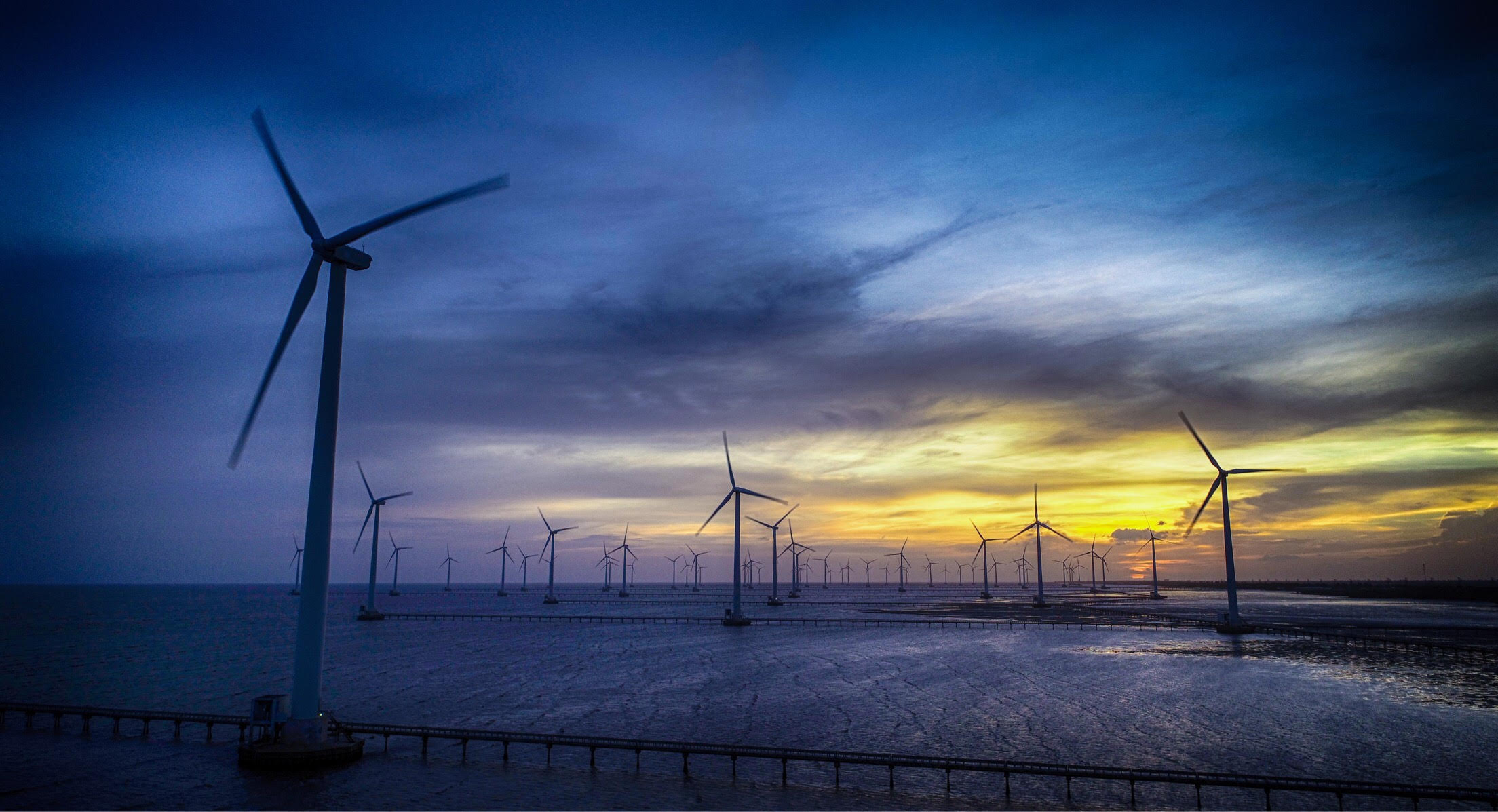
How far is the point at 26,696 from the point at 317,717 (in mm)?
44560

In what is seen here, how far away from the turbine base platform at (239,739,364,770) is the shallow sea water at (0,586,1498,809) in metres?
0.53

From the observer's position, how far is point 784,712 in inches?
1960

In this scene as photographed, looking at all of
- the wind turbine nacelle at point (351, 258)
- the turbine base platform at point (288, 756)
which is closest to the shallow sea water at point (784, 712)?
the turbine base platform at point (288, 756)

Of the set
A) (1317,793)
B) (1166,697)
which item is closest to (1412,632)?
(1166,697)

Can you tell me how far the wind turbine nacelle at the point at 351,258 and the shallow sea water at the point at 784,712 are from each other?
20747mm

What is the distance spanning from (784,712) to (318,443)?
30415mm

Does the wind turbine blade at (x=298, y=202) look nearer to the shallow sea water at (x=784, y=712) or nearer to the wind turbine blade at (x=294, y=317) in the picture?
the wind turbine blade at (x=294, y=317)

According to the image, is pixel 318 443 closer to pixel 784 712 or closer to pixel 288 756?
pixel 288 756

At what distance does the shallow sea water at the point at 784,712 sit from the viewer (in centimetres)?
3247

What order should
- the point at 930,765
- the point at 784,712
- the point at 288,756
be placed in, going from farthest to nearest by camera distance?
the point at 784,712 → the point at 288,756 → the point at 930,765

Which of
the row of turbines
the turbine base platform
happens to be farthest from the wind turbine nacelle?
the turbine base platform

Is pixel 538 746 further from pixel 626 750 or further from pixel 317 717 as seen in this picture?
pixel 317 717

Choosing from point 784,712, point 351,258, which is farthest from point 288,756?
point 784,712

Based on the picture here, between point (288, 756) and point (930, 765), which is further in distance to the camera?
point (288, 756)
